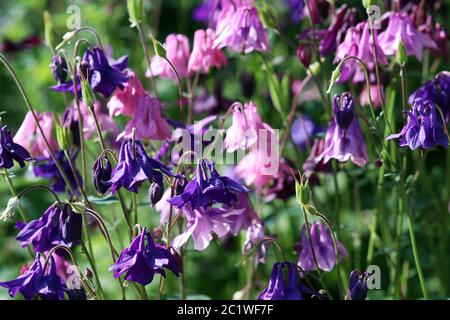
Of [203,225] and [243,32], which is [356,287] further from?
[243,32]

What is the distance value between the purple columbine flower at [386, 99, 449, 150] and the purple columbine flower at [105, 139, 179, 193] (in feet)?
1.73

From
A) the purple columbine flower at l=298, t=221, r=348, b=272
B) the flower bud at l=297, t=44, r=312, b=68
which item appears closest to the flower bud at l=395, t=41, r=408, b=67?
the flower bud at l=297, t=44, r=312, b=68

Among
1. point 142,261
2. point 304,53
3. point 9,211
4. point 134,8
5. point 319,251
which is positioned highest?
point 134,8

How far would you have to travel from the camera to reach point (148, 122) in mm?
2045

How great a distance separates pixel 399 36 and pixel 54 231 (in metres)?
1.02

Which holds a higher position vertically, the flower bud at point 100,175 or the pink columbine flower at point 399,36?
the pink columbine flower at point 399,36

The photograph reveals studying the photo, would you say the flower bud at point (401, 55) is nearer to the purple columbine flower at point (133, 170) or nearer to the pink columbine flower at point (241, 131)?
the pink columbine flower at point (241, 131)

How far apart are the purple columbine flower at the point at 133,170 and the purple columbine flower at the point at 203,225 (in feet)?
0.38

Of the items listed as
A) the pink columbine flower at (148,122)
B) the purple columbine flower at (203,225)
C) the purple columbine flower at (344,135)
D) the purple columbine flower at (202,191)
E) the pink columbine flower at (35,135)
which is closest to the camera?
the purple columbine flower at (202,191)

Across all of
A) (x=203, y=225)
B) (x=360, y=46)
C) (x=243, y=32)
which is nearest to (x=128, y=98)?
(x=243, y=32)

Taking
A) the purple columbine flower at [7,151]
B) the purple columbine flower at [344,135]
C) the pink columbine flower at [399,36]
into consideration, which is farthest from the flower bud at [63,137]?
the pink columbine flower at [399,36]

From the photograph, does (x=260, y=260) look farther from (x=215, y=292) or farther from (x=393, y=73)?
(x=215, y=292)

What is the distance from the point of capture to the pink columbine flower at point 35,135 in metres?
2.14

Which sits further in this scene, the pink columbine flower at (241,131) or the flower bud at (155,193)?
the pink columbine flower at (241,131)
